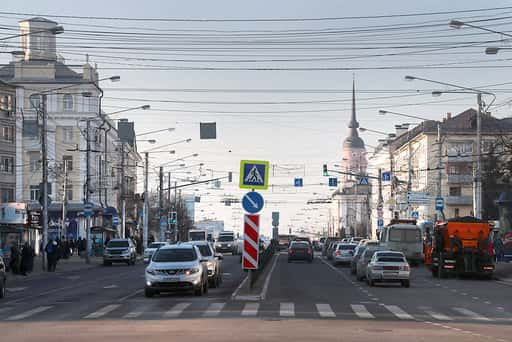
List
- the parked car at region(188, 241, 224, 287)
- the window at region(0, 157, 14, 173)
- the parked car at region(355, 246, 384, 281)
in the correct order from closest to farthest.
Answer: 1. the parked car at region(188, 241, 224, 287)
2. the parked car at region(355, 246, 384, 281)
3. the window at region(0, 157, 14, 173)

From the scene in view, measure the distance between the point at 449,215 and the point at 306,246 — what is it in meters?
45.1

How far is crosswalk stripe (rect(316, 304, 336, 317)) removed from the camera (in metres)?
24.4

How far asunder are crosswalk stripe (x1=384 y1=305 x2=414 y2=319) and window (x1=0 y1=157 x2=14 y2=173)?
184 feet

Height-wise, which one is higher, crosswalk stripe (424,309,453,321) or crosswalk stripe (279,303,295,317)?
crosswalk stripe (279,303,295,317)

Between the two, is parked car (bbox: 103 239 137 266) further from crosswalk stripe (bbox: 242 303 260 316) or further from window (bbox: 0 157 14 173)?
crosswalk stripe (bbox: 242 303 260 316)

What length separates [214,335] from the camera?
18.8 m

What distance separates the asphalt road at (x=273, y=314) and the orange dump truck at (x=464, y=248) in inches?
292

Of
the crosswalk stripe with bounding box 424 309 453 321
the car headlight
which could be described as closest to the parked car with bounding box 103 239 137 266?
the car headlight

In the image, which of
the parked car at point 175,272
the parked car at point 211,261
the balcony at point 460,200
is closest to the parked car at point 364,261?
the parked car at point 211,261

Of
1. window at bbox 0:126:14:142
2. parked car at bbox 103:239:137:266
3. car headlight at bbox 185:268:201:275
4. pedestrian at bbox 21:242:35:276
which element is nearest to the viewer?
car headlight at bbox 185:268:201:275

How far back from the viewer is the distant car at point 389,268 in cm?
3966

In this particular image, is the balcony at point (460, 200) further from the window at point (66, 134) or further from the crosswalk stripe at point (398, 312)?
the crosswalk stripe at point (398, 312)

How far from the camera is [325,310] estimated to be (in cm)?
2591

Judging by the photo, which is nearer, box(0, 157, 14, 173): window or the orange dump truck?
the orange dump truck
